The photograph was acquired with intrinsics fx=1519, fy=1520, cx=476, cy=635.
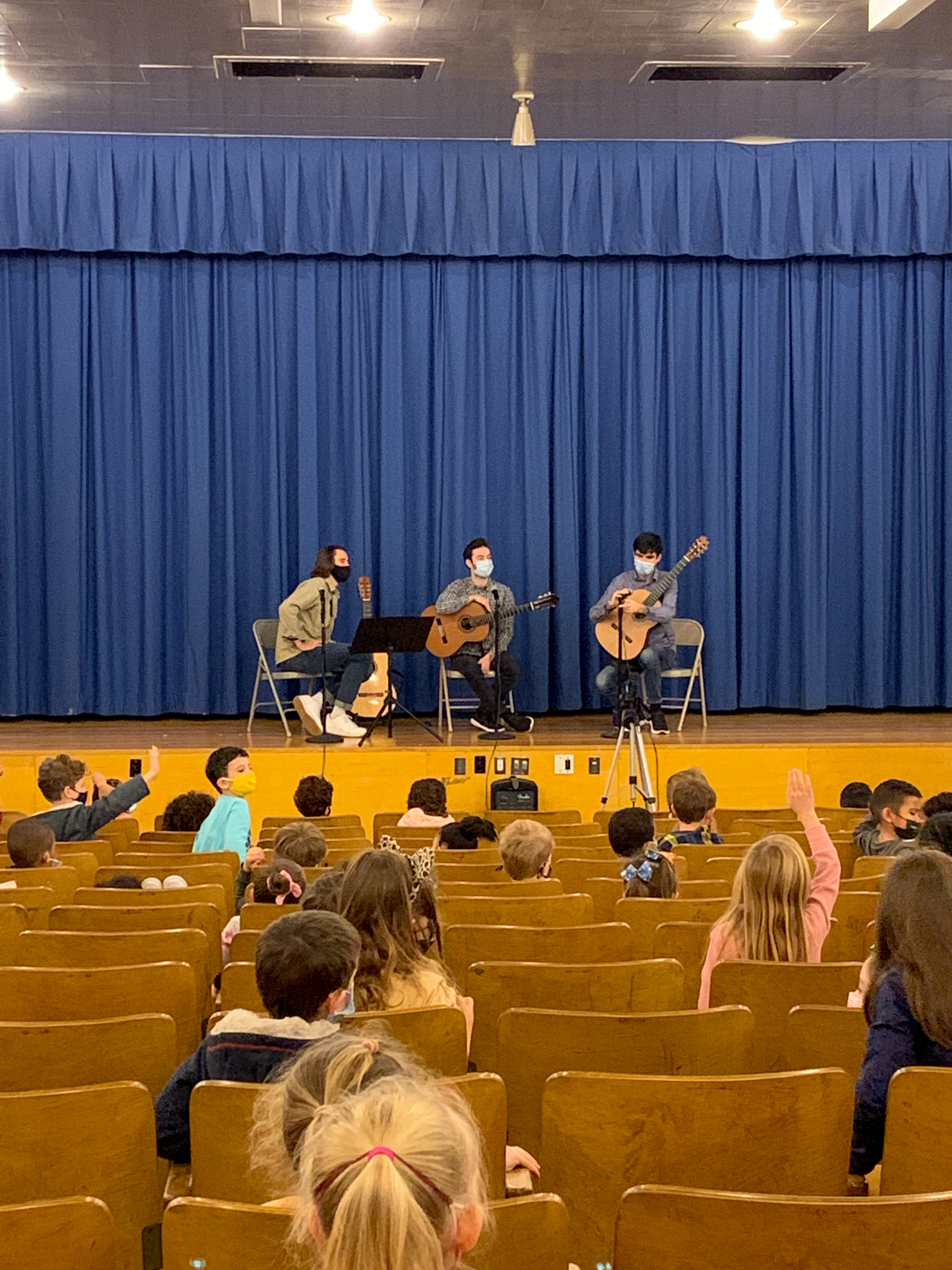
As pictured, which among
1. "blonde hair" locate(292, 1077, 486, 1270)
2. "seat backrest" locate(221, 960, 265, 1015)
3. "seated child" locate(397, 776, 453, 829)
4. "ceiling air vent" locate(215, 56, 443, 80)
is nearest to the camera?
"blonde hair" locate(292, 1077, 486, 1270)

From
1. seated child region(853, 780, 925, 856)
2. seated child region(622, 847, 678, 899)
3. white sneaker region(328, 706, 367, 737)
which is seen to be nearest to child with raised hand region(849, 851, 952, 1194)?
seated child region(622, 847, 678, 899)

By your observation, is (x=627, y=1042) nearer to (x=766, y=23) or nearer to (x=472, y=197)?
(x=766, y=23)

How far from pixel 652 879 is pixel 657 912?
1.04 ft

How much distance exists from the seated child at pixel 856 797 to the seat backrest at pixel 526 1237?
630cm

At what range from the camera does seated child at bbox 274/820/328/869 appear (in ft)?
17.5

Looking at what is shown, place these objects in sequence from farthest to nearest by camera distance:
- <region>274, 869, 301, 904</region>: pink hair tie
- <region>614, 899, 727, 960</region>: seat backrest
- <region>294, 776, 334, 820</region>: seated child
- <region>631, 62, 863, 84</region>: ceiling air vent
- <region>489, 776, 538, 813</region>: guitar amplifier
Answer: <region>489, 776, 538, 813</region>: guitar amplifier, <region>631, 62, 863, 84</region>: ceiling air vent, <region>294, 776, 334, 820</region>: seated child, <region>274, 869, 301, 904</region>: pink hair tie, <region>614, 899, 727, 960</region>: seat backrest

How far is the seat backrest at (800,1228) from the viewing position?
1897 millimetres

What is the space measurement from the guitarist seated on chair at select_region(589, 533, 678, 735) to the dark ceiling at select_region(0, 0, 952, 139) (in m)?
3.08

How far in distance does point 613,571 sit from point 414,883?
30.0ft

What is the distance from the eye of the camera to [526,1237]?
1974 mm

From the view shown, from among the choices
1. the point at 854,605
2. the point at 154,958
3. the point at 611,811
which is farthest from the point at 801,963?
the point at 854,605

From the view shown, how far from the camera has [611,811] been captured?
9.38 meters

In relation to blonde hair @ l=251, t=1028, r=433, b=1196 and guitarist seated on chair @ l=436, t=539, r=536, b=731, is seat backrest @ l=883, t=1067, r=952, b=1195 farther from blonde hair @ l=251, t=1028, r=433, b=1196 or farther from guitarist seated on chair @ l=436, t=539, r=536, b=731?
guitarist seated on chair @ l=436, t=539, r=536, b=731

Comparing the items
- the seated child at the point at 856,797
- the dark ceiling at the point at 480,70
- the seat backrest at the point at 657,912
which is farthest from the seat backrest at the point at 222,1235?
the dark ceiling at the point at 480,70
